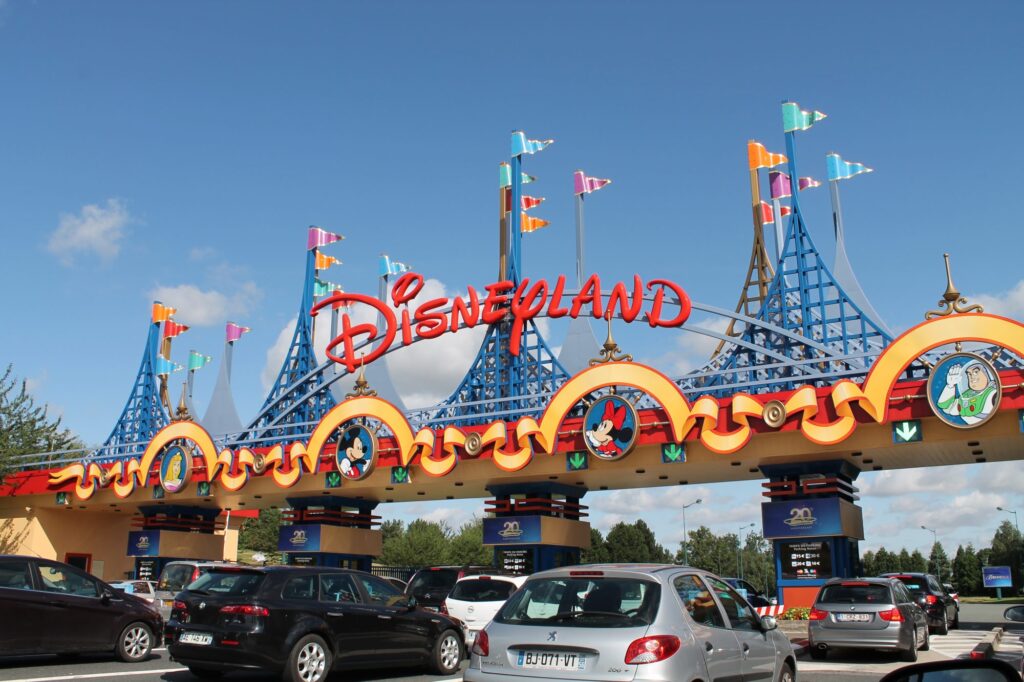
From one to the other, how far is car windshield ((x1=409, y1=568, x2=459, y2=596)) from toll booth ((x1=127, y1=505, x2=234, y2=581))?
23.0m

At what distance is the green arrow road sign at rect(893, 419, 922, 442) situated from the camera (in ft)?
67.7

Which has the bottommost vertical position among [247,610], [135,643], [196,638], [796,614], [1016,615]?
[796,614]

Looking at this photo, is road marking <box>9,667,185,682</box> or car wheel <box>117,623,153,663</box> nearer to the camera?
road marking <box>9,667,185,682</box>

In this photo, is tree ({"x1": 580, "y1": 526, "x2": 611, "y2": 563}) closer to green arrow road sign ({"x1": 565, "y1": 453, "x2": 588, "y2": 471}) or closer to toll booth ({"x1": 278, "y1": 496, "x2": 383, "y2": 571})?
toll booth ({"x1": 278, "y1": 496, "x2": 383, "y2": 571})

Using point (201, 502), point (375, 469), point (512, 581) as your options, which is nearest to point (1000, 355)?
point (512, 581)

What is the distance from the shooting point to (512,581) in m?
15.1

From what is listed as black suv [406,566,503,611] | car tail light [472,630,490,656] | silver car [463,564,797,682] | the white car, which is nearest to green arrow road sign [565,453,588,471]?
black suv [406,566,503,611]

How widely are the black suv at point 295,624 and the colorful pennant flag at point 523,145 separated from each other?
26.2 metres

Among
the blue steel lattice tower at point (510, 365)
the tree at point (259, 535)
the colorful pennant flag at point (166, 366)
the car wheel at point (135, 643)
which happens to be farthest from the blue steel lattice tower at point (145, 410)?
the tree at point (259, 535)

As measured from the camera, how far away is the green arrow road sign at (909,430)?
20.6 metres

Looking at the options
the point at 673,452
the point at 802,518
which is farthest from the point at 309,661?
the point at 802,518

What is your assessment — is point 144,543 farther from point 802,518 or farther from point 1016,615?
point 1016,615

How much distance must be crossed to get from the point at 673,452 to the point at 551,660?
57.4 feet

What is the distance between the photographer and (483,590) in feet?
49.4
